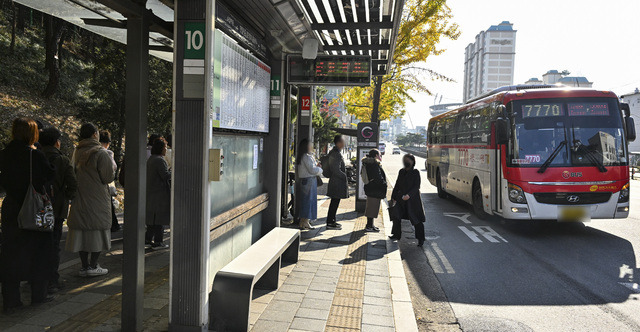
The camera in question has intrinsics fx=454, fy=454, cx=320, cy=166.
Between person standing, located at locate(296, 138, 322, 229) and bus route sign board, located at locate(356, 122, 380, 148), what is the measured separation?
3.29 m

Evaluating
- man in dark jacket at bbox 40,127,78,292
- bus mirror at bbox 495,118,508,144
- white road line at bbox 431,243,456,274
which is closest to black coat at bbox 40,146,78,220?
man in dark jacket at bbox 40,127,78,292

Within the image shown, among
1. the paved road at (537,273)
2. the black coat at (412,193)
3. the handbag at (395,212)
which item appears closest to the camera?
the paved road at (537,273)

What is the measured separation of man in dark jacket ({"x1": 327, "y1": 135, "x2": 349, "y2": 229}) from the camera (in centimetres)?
934

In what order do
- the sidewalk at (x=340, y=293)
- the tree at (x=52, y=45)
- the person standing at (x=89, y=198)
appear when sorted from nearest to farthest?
the sidewalk at (x=340, y=293) < the person standing at (x=89, y=198) < the tree at (x=52, y=45)

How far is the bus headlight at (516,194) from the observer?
8852 mm

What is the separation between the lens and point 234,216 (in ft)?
15.8

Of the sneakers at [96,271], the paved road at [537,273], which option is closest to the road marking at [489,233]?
the paved road at [537,273]

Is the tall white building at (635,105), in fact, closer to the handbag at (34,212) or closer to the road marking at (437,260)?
the road marking at (437,260)

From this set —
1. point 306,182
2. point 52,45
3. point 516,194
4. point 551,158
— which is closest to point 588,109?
point 551,158

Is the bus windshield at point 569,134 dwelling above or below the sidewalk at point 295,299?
above

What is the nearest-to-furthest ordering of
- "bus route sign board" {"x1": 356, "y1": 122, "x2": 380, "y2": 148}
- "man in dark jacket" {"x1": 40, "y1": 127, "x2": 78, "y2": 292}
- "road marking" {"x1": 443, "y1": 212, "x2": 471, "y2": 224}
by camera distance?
"man in dark jacket" {"x1": 40, "y1": 127, "x2": 78, "y2": 292}, "road marking" {"x1": 443, "y1": 212, "x2": 471, "y2": 224}, "bus route sign board" {"x1": 356, "y1": 122, "x2": 380, "y2": 148}

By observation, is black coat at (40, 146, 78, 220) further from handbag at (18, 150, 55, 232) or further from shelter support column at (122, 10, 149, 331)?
shelter support column at (122, 10, 149, 331)

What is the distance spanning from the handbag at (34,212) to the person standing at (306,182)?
4892 mm

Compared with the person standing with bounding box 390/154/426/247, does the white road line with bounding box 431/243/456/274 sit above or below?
below
